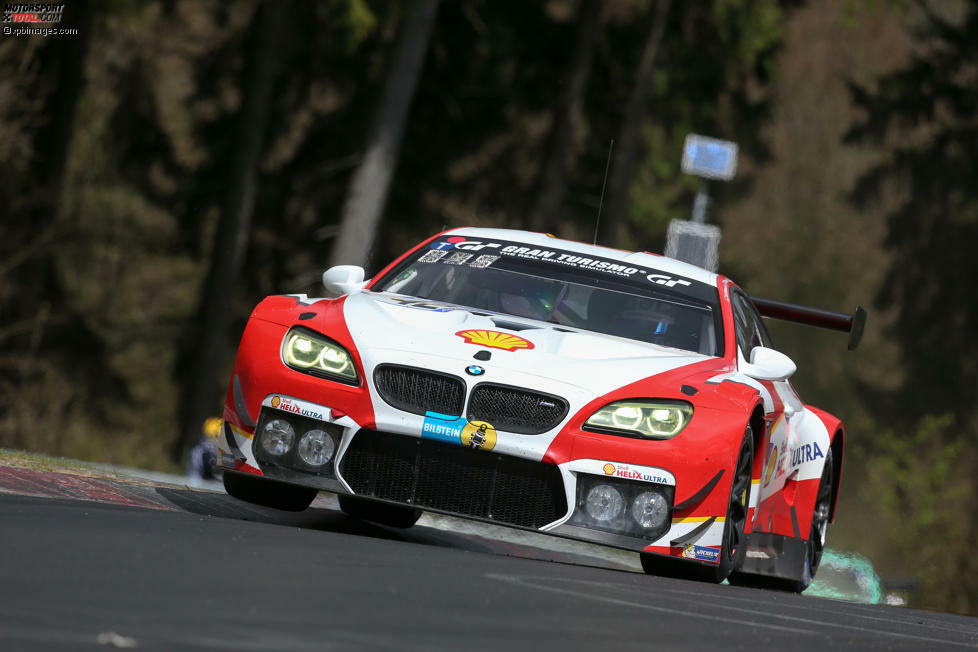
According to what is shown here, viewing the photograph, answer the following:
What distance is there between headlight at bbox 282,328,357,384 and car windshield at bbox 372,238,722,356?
119 centimetres

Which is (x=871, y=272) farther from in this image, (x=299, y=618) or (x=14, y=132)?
(x=299, y=618)

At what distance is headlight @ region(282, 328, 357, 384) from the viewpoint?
7.30 meters

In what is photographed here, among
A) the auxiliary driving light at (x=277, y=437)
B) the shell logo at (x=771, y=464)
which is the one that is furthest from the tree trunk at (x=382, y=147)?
the auxiliary driving light at (x=277, y=437)

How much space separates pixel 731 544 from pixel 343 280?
7.92 feet

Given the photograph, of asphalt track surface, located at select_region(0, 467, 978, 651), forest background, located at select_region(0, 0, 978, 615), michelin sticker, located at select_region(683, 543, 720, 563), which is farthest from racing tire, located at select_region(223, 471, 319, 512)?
forest background, located at select_region(0, 0, 978, 615)

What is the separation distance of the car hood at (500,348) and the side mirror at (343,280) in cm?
61

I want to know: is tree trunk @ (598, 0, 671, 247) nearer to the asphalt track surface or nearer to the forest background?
the forest background

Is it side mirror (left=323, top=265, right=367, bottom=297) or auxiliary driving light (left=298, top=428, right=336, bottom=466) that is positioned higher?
side mirror (left=323, top=265, right=367, bottom=297)

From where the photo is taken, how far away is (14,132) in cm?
2248

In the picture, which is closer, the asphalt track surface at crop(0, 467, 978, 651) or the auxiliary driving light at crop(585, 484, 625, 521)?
the asphalt track surface at crop(0, 467, 978, 651)

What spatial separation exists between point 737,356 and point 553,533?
1.70m

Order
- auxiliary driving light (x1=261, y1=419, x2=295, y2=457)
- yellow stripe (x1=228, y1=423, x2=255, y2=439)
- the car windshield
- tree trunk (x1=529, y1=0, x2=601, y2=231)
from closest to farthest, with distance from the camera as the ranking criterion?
auxiliary driving light (x1=261, y1=419, x2=295, y2=457) < yellow stripe (x1=228, y1=423, x2=255, y2=439) < the car windshield < tree trunk (x1=529, y1=0, x2=601, y2=231)

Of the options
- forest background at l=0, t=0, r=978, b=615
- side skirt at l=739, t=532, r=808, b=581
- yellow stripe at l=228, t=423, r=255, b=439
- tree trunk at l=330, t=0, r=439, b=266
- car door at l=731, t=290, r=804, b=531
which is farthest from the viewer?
forest background at l=0, t=0, r=978, b=615

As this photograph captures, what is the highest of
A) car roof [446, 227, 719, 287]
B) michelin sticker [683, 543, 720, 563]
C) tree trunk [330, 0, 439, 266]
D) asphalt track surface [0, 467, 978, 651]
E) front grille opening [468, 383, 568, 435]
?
tree trunk [330, 0, 439, 266]
